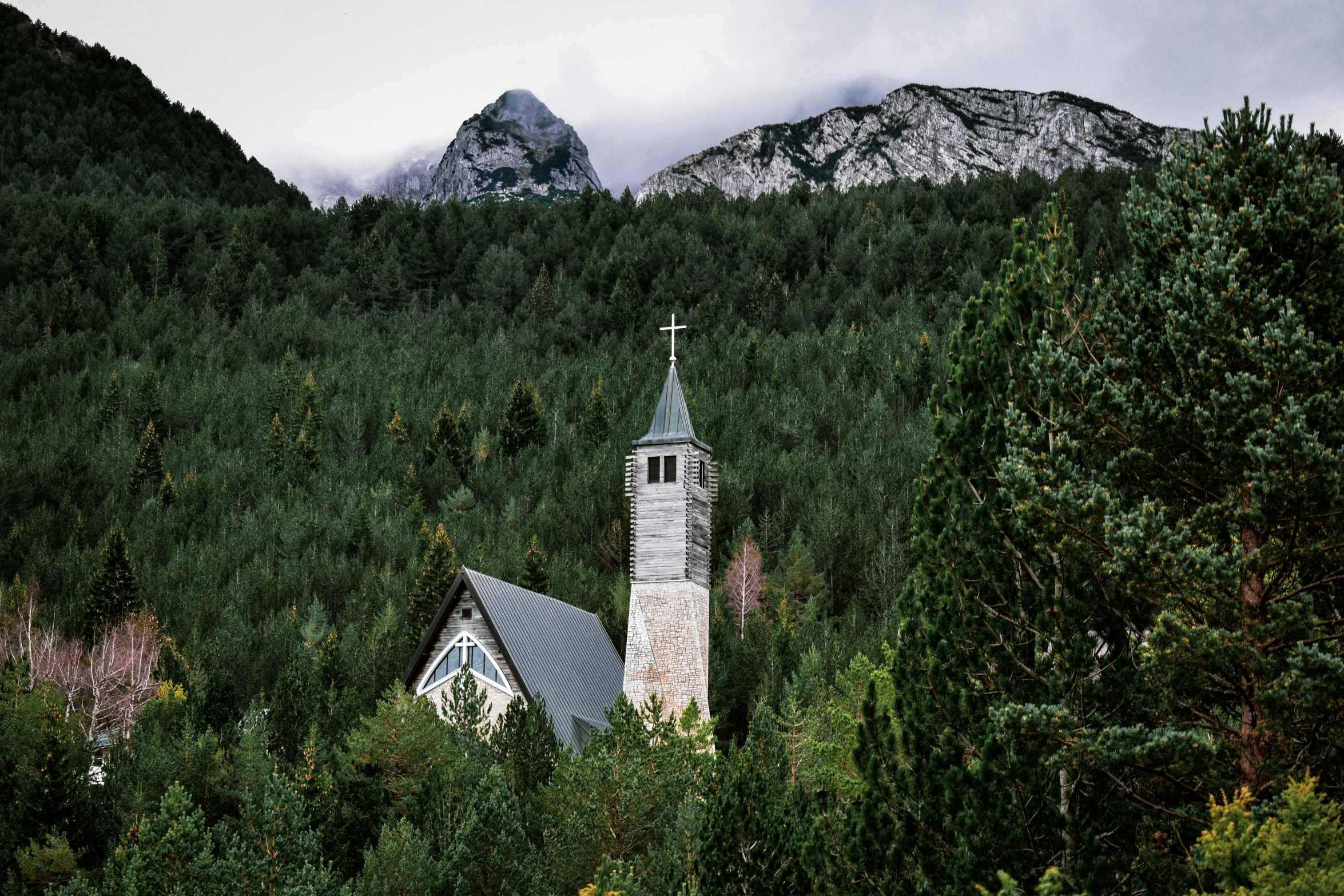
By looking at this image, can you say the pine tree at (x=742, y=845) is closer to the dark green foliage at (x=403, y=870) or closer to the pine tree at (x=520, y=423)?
the dark green foliage at (x=403, y=870)

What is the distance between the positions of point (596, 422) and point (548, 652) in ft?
154

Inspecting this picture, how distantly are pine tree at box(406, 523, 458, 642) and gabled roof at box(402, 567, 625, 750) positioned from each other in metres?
7.27

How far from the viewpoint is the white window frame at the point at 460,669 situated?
38844mm

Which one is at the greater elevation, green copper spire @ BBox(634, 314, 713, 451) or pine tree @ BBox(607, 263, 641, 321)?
pine tree @ BBox(607, 263, 641, 321)

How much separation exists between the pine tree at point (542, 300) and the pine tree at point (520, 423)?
27840 mm

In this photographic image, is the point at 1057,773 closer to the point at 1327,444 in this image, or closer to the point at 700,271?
the point at 1327,444

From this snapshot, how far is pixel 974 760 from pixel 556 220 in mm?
126858

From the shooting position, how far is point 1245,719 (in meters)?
14.0

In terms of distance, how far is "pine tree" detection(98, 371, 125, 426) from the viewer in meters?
91.2

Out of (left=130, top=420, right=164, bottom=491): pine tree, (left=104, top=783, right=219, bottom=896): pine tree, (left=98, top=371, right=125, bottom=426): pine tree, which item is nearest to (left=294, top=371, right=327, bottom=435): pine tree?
(left=130, top=420, right=164, bottom=491): pine tree

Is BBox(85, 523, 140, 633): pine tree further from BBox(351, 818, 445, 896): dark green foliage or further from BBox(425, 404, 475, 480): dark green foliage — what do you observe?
BBox(351, 818, 445, 896): dark green foliage

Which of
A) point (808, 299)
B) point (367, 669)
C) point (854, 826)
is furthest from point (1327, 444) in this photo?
point (808, 299)

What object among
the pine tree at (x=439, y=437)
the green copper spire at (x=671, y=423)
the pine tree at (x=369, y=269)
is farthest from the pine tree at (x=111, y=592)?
the pine tree at (x=369, y=269)

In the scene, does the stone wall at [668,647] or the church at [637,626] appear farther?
the church at [637,626]
